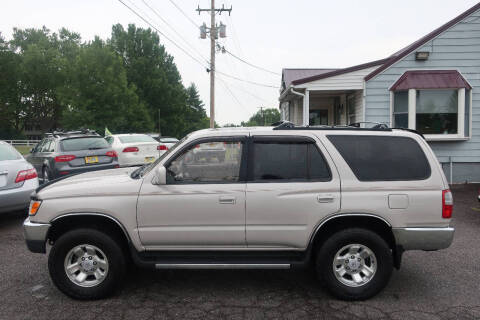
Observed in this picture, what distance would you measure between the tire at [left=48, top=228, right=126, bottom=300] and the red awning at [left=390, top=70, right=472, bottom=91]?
34.6 ft

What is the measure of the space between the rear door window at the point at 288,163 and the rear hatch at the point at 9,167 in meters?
4.92

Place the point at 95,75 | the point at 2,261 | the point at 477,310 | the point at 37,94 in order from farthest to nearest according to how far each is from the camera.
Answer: the point at 37,94, the point at 95,75, the point at 2,261, the point at 477,310

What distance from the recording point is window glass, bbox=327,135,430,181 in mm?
3966

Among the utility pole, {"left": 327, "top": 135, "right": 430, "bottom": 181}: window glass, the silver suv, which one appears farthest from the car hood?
the utility pole

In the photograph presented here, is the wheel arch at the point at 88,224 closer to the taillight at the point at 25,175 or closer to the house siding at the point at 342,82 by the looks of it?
the taillight at the point at 25,175

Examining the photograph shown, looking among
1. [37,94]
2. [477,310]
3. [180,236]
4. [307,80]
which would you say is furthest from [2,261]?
[37,94]

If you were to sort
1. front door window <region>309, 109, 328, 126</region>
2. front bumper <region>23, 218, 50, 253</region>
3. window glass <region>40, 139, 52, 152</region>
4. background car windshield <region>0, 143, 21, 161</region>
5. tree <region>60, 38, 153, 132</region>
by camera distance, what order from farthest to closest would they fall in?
tree <region>60, 38, 153, 132</region>
front door window <region>309, 109, 328, 126</region>
window glass <region>40, 139, 52, 152</region>
background car windshield <region>0, 143, 21, 161</region>
front bumper <region>23, 218, 50, 253</region>

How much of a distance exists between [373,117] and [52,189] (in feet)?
34.5

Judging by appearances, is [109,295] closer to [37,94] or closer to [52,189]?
[52,189]

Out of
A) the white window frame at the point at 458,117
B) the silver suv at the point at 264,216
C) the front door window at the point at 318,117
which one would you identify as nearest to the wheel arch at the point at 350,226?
the silver suv at the point at 264,216

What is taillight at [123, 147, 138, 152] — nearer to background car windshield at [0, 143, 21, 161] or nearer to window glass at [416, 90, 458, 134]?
background car windshield at [0, 143, 21, 161]

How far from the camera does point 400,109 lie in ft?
40.1

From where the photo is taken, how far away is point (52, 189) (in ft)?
13.3

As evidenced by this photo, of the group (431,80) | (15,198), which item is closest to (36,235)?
(15,198)
